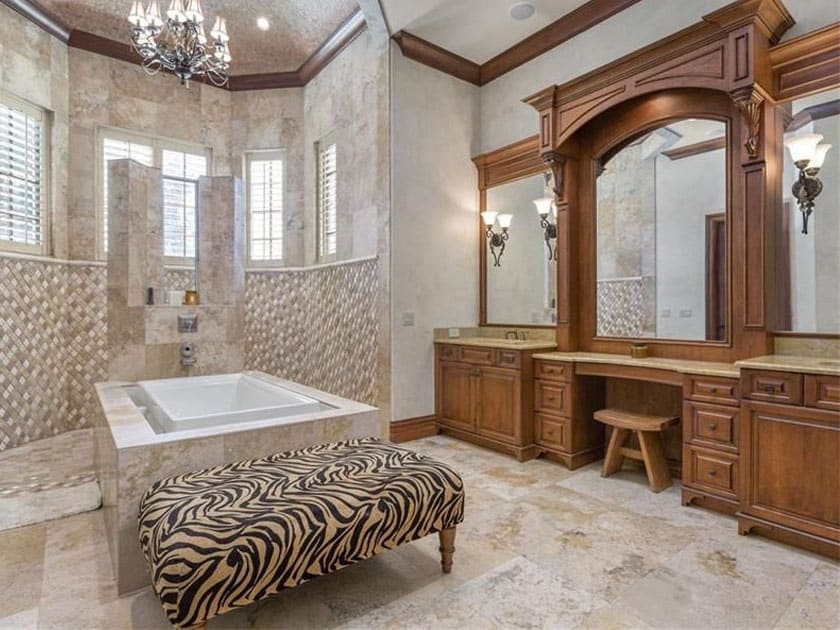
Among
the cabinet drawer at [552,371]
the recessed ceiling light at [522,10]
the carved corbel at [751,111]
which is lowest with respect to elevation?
the cabinet drawer at [552,371]

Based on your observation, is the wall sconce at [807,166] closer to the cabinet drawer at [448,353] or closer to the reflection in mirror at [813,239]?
the reflection in mirror at [813,239]

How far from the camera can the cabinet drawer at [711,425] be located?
2641mm

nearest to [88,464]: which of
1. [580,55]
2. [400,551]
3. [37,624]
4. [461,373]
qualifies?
[37,624]

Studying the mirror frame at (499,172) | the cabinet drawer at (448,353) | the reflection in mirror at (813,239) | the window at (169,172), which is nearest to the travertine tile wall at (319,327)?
the cabinet drawer at (448,353)

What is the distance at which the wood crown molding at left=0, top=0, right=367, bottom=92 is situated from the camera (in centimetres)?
447

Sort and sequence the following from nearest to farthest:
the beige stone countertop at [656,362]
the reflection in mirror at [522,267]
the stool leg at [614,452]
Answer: the beige stone countertop at [656,362]
the stool leg at [614,452]
the reflection in mirror at [522,267]

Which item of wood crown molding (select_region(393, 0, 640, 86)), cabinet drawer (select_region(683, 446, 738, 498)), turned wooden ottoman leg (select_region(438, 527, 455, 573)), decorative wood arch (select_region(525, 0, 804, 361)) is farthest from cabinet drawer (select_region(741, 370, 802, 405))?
wood crown molding (select_region(393, 0, 640, 86))

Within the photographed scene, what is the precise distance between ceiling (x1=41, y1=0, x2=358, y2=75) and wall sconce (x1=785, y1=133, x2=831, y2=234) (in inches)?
161

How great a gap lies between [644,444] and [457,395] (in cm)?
172

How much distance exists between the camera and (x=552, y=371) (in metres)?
3.70

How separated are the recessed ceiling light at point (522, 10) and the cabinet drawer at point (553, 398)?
3.21 meters

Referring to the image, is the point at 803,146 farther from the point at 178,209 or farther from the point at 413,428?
the point at 178,209

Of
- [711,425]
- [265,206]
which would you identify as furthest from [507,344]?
[265,206]

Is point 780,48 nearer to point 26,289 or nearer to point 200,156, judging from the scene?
point 200,156
